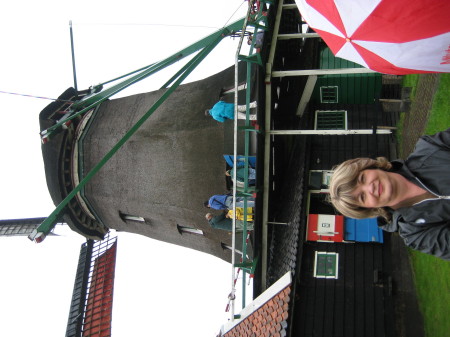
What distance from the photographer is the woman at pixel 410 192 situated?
3.33 meters

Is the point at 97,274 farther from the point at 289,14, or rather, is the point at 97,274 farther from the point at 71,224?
the point at 289,14

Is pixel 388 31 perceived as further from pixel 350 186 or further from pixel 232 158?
pixel 232 158

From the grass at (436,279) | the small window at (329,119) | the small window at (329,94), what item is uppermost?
the small window at (329,94)

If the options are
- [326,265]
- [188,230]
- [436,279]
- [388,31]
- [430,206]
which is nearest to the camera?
[430,206]

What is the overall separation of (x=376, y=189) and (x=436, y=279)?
6293 mm

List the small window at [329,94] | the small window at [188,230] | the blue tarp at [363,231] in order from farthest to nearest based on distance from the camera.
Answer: the small window at [329,94] < the small window at [188,230] < the blue tarp at [363,231]

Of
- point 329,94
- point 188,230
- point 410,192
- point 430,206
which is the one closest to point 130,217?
point 188,230

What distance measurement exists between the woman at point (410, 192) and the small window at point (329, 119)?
283 inches

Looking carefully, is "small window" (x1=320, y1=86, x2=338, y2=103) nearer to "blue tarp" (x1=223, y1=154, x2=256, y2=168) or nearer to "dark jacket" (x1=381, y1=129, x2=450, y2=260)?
"blue tarp" (x1=223, y1=154, x2=256, y2=168)

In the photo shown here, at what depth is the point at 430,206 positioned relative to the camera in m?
3.38

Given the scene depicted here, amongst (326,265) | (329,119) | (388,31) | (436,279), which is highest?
(329,119)

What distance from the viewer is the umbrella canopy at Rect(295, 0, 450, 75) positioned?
3865mm

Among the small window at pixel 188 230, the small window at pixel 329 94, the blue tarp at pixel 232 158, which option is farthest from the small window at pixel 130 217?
the small window at pixel 329 94

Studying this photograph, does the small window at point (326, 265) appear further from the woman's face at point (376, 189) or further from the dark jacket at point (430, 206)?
the woman's face at point (376, 189)
